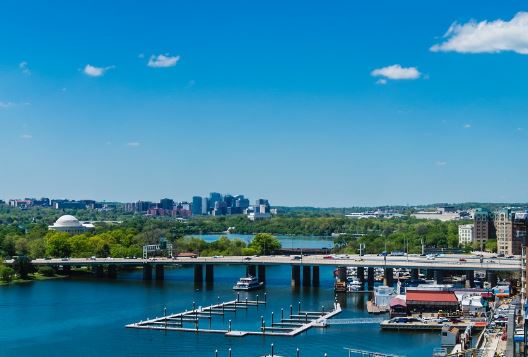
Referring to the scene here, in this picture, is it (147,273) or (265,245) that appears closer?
(147,273)

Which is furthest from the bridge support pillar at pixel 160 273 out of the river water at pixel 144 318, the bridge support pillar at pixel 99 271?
the bridge support pillar at pixel 99 271

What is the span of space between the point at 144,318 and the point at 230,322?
252 inches

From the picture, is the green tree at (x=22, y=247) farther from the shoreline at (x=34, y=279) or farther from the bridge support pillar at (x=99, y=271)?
the shoreline at (x=34, y=279)

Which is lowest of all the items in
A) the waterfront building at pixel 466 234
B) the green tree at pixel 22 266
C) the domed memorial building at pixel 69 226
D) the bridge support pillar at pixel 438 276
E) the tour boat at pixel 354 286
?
the tour boat at pixel 354 286

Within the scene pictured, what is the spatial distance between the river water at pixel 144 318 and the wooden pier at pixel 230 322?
63 cm

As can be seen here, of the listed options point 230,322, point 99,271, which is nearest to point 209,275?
point 99,271

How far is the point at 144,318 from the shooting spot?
46.4 meters

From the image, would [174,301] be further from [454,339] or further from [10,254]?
[10,254]

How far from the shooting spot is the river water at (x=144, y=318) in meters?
38.0

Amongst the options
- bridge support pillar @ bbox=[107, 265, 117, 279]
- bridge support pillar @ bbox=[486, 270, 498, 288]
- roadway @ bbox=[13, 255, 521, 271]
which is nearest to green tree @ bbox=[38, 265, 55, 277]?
roadway @ bbox=[13, 255, 521, 271]

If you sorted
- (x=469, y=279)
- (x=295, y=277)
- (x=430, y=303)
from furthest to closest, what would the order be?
(x=295, y=277), (x=469, y=279), (x=430, y=303)

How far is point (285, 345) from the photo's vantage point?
126 ft

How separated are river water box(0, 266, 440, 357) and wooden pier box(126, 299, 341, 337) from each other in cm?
63

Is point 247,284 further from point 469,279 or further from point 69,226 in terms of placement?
point 69,226
